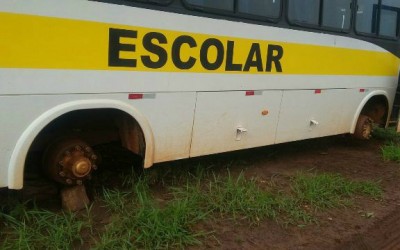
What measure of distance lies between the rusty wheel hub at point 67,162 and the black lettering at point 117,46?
0.76m

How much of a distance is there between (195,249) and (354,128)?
12.3 ft

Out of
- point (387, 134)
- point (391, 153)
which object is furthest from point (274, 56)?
point (387, 134)

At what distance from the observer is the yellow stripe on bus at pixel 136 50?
295cm

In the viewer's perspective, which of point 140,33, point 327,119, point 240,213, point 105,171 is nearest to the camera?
point 140,33

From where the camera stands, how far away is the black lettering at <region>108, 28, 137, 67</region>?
335 cm

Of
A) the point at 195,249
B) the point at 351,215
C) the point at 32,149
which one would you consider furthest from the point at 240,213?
the point at 32,149

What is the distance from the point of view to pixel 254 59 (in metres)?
4.42

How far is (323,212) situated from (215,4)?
223cm

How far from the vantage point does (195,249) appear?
326cm

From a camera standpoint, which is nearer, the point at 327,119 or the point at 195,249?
the point at 195,249

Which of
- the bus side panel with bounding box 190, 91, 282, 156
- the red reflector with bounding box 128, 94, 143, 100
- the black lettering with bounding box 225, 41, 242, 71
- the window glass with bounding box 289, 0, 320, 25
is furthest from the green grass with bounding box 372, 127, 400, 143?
the red reflector with bounding box 128, 94, 143, 100

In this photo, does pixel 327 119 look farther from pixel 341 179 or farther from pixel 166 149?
pixel 166 149

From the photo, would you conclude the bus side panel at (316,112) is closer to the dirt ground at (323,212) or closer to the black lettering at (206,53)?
the dirt ground at (323,212)

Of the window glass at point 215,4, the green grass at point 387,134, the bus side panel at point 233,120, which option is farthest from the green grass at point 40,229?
the green grass at point 387,134
